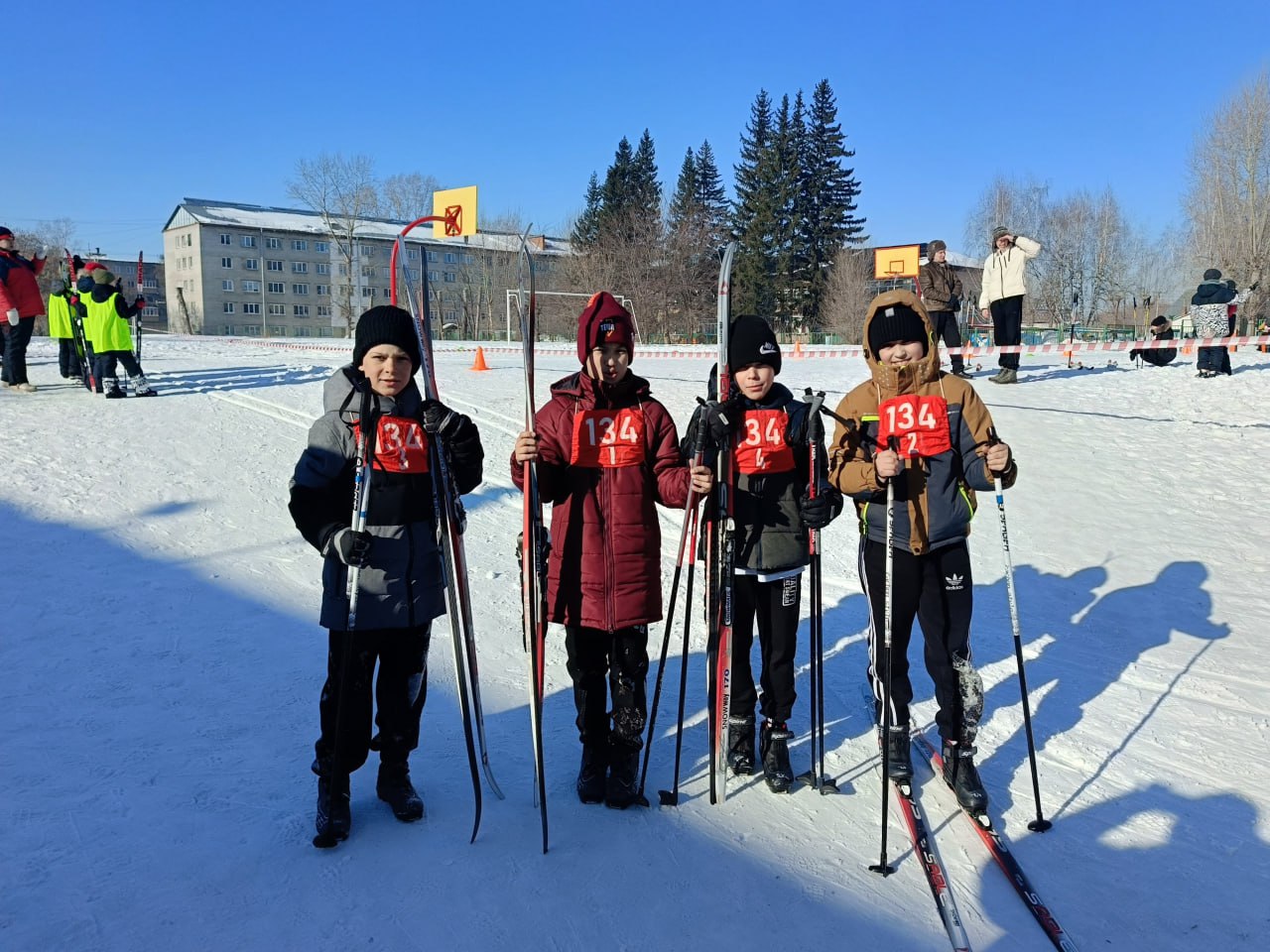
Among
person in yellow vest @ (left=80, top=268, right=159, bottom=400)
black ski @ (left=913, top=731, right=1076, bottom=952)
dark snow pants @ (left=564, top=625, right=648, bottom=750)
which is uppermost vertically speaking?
person in yellow vest @ (left=80, top=268, right=159, bottom=400)

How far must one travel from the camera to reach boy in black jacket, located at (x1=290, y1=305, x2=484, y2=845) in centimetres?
293

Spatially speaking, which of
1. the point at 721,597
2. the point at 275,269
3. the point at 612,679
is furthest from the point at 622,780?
the point at 275,269

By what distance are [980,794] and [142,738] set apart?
142 inches

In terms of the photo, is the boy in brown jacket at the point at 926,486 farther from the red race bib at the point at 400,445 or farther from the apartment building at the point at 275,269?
the apartment building at the point at 275,269

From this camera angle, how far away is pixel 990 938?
8.43 feet

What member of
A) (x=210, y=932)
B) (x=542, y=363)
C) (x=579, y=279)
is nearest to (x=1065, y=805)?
(x=210, y=932)

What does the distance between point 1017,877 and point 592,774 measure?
1.63 m

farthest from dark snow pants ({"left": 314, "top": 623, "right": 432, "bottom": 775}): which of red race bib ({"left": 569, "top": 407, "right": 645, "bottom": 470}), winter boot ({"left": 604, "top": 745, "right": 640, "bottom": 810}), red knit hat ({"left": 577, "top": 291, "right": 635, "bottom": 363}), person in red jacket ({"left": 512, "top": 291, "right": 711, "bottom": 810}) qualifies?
red knit hat ({"left": 577, "top": 291, "right": 635, "bottom": 363})

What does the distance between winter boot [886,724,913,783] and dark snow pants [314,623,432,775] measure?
79.3 inches

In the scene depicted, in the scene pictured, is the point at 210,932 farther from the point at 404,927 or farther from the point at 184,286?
the point at 184,286

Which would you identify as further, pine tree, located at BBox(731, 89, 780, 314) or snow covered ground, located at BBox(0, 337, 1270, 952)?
pine tree, located at BBox(731, 89, 780, 314)

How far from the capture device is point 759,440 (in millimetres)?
3434

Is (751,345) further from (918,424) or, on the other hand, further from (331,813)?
(331,813)

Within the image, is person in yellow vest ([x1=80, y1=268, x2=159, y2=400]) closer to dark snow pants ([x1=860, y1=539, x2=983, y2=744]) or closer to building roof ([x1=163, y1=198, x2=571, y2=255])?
dark snow pants ([x1=860, y1=539, x2=983, y2=744])
